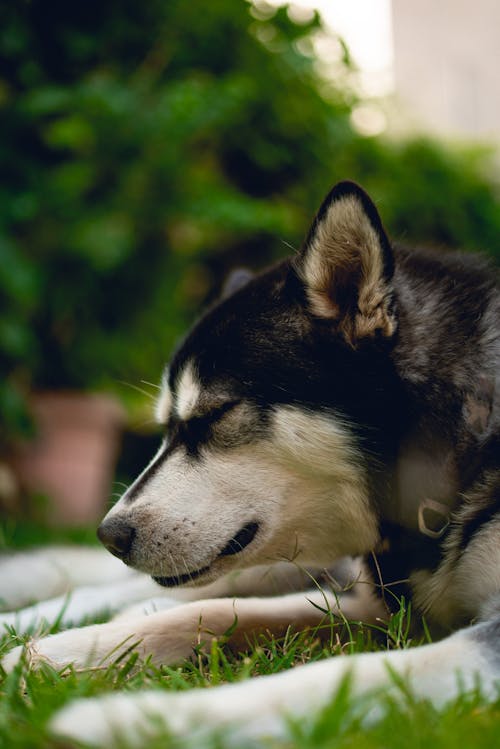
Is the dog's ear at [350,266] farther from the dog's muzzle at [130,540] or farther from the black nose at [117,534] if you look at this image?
the black nose at [117,534]

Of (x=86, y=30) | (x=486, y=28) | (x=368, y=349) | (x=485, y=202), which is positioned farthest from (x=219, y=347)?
(x=486, y=28)

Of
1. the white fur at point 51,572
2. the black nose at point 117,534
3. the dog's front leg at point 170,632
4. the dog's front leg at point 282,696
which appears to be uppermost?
the dog's front leg at point 282,696

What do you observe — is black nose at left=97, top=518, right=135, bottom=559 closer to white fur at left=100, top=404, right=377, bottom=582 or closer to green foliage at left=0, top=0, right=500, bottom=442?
white fur at left=100, top=404, right=377, bottom=582

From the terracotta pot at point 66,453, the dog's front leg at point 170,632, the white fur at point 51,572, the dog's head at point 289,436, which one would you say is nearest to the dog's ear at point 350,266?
the dog's head at point 289,436

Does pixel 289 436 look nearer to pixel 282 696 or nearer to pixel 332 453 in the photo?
pixel 332 453

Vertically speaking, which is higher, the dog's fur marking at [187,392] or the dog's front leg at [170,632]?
the dog's fur marking at [187,392]

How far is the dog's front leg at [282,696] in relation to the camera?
1.11 metres

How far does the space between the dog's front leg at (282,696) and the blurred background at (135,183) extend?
2426 mm

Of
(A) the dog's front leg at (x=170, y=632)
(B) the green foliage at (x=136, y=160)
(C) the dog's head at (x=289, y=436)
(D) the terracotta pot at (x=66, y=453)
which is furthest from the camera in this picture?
(D) the terracotta pot at (x=66, y=453)

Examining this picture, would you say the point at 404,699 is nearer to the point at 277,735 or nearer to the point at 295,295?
the point at 277,735

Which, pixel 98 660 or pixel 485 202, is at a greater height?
pixel 485 202

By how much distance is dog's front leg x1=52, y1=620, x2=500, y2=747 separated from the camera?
111 centimetres

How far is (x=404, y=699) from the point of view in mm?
1279

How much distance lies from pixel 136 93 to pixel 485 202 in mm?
3551
